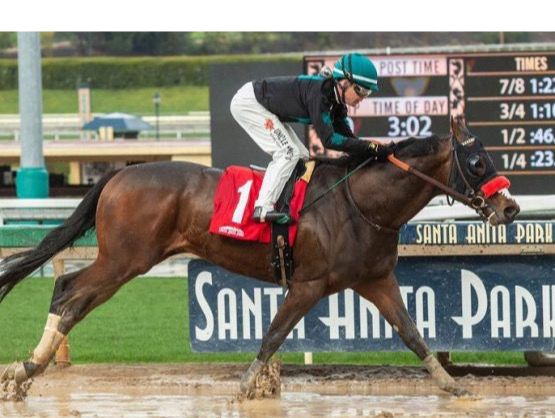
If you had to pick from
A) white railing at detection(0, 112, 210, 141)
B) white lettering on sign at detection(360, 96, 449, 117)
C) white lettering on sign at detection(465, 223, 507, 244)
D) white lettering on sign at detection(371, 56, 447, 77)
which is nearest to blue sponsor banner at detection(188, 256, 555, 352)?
white lettering on sign at detection(465, 223, 507, 244)

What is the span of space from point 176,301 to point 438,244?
4.98 meters

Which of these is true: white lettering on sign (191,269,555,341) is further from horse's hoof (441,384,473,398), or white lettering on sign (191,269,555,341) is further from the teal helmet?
the teal helmet

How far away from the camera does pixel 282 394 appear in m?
7.60

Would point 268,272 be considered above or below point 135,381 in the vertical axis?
above

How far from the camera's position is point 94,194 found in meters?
7.55

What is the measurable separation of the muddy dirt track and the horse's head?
1009 mm

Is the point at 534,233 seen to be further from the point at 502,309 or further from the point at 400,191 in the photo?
the point at 400,191

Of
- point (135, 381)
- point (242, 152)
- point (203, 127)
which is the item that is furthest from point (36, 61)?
point (203, 127)

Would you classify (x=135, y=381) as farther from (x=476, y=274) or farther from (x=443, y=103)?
(x=443, y=103)

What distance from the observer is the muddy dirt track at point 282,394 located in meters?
7.02

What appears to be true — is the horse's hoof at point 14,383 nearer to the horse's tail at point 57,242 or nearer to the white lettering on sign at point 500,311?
the horse's tail at point 57,242

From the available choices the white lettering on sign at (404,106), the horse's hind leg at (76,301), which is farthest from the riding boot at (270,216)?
the white lettering on sign at (404,106)

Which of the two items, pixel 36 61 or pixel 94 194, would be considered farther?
pixel 36 61

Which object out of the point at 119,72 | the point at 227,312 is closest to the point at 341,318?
the point at 227,312
